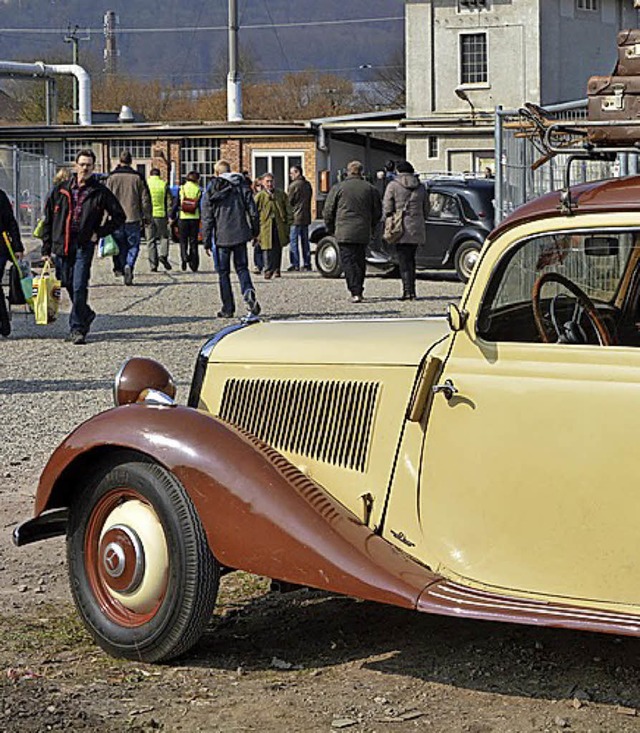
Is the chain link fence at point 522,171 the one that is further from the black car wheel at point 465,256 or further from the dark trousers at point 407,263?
the black car wheel at point 465,256

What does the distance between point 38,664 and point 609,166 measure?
31.3 feet

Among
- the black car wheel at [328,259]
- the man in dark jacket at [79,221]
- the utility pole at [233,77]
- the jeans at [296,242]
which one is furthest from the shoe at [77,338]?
the utility pole at [233,77]

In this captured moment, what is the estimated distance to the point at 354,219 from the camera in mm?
19266

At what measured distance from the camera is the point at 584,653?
222 inches

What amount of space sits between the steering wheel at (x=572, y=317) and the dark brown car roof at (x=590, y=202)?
239 mm

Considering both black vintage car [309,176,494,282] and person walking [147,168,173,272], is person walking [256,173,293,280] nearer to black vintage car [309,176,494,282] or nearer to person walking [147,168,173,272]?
black vintage car [309,176,494,282]

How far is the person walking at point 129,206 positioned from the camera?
2242cm

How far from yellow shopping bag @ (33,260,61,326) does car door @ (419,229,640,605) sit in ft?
35.4

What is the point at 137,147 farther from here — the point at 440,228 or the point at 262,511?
the point at 262,511

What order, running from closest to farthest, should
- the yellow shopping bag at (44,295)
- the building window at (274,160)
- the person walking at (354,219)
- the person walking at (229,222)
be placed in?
the yellow shopping bag at (44,295)
the person walking at (229,222)
the person walking at (354,219)
the building window at (274,160)

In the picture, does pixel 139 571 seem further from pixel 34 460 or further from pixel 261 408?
pixel 34 460

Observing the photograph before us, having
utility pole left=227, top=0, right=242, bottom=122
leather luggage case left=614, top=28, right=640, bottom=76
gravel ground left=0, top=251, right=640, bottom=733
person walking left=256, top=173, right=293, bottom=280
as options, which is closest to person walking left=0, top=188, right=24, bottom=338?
gravel ground left=0, top=251, right=640, bottom=733

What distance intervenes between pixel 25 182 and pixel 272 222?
7.27 meters

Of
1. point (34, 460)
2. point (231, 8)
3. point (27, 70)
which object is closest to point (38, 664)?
point (34, 460)
